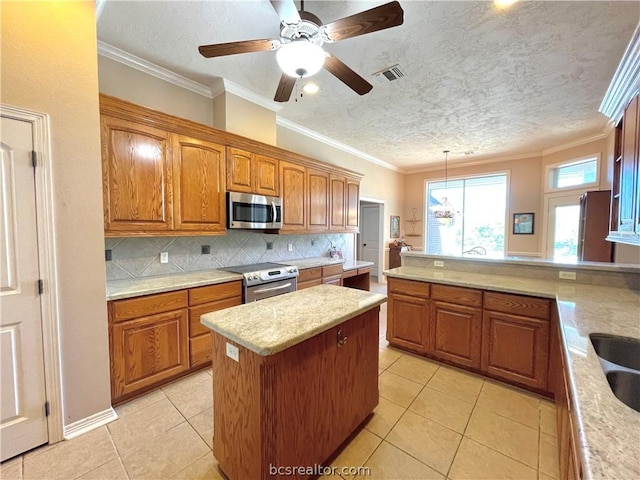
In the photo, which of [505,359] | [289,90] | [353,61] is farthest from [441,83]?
[505,359]

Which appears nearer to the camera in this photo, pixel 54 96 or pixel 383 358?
pixel 54 96

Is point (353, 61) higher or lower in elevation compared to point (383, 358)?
higher

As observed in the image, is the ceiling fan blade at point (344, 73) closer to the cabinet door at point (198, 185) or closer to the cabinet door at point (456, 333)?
the cabinet door at point (198, 185)

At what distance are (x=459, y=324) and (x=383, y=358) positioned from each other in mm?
862

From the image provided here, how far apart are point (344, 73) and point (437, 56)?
112 centimetres

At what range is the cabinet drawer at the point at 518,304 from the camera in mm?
2127

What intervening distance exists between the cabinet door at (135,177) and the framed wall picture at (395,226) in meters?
5.62

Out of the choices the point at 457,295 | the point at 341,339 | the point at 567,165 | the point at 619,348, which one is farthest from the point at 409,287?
the point at 567,165

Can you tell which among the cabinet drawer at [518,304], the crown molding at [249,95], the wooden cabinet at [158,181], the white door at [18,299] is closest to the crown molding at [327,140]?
the crown molding at [249,95]

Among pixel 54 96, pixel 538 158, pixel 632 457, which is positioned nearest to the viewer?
pixel 632 457

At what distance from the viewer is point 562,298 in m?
1.95

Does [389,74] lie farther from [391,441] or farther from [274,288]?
[391,441]

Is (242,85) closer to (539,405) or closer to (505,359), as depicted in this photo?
(505,359)

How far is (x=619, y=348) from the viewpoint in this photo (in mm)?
1286
